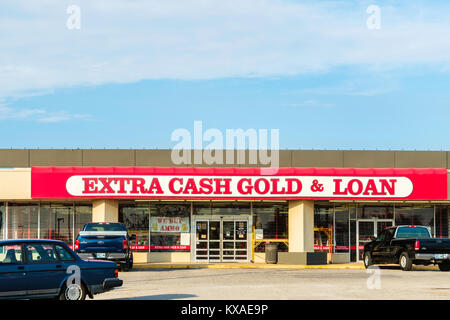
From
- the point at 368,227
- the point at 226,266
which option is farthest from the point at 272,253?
the point at 368,227

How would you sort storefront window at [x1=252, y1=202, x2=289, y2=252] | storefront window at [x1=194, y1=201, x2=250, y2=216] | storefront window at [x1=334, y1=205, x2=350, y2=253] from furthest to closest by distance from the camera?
storefront window at [x1=334, y1=205, x2=350, y2=253] → storefront window at [x1=194, y1=201, x2=250, y2=216] → storefront window at [x1=252, y1=202, x2=289, y2=252]

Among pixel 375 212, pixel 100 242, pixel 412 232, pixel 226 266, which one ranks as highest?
pixel 375 212

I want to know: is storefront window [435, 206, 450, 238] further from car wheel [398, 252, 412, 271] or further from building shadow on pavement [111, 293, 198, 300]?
building shadow on pavement [111, 293, 198, 300]

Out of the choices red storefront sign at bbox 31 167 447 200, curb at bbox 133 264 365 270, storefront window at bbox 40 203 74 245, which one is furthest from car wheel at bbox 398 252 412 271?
storefront window at bbox 40 203 74 245

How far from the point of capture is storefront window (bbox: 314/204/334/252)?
112 feet

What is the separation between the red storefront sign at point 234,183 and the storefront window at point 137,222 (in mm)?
2371

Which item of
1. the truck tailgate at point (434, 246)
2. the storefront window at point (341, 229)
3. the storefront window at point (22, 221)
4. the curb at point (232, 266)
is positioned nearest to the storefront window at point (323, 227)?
the storefront window at point (341, 229)

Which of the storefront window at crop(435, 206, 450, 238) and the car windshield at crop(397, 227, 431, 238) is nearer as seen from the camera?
the car windshield at crop(397, 227, 431, 238)

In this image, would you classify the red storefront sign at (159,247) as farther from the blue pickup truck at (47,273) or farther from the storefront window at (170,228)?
the blue pickup truck at (47,273)

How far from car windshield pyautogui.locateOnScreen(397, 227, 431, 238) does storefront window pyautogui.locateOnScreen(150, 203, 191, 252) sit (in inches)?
420

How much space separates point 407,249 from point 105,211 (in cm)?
1370

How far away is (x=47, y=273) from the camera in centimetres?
1461

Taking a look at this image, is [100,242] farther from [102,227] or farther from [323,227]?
[323,227]

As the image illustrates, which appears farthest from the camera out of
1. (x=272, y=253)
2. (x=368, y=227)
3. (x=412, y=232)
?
(x=368, y=227)
